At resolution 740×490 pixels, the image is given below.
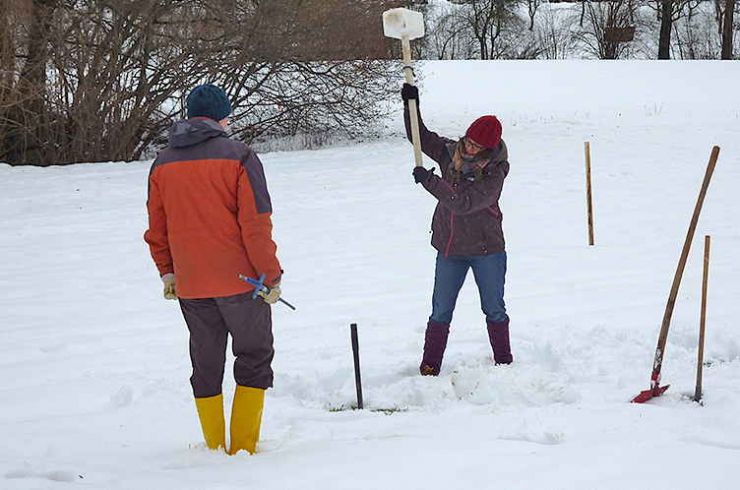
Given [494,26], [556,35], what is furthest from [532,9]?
[494,26]

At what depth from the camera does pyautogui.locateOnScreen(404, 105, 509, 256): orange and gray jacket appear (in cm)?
502

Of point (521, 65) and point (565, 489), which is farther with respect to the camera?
point (521, 65)

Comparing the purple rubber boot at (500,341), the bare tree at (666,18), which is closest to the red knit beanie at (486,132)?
the purple rubber boot at (500,341)

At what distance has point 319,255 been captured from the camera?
29.4 ft

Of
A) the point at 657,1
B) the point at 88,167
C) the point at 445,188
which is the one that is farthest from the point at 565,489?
the point at 657,1

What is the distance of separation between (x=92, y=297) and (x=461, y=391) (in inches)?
150

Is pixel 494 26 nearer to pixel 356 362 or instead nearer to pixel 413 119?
pixel 413 119

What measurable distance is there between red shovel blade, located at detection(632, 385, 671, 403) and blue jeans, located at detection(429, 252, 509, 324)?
915mm

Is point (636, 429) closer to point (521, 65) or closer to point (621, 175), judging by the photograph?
point (621, 175)

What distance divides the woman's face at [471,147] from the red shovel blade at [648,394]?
1.53m

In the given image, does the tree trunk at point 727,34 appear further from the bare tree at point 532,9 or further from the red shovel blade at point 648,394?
the red shovel blade at point 648,394

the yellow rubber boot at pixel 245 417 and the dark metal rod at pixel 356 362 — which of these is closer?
the yellow rubber boot at pixel 245 417

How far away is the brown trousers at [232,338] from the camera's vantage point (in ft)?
13.2

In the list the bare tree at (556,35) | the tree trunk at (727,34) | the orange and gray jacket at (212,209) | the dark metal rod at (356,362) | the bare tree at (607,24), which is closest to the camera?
the orange and gray jacket at (212,209)
